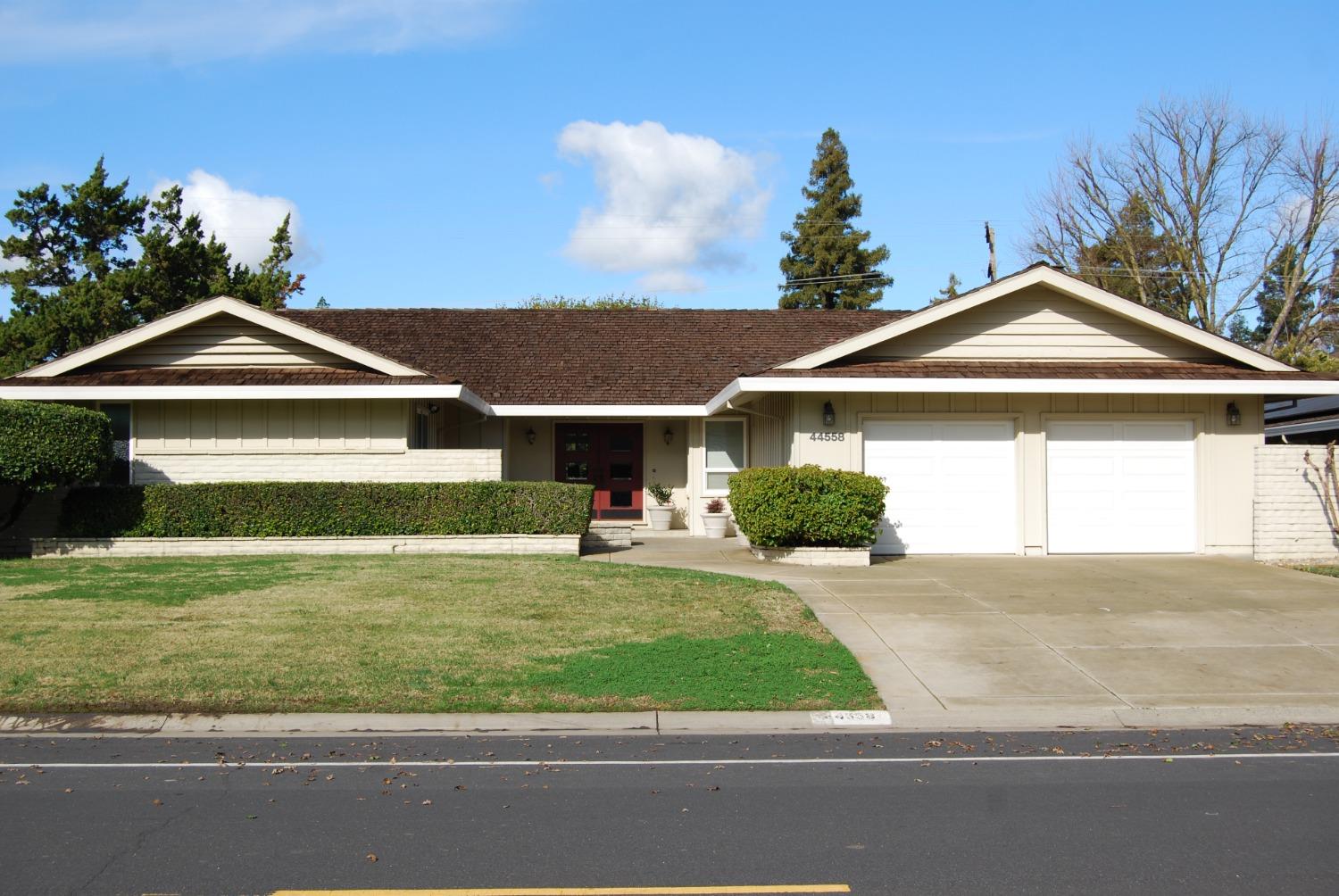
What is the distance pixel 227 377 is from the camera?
17812 millimetres

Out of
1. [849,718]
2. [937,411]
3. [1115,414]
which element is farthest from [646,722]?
[1115,414]

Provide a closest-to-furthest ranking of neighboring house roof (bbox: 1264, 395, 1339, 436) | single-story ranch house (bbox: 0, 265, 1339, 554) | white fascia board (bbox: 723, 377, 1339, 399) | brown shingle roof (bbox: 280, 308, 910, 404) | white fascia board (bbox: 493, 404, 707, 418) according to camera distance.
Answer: white fascia board (bbox: 723, 377, 1339, 399), single-story ranch house (bbox: 0, 265, 1339, 554), white fascia board (bbox: 493, 404, 707, 418), brown shingle roof (bbox: 280, 308, 910, 404), neighboring house roof (bbox: 1264, 395, 1339, 436)

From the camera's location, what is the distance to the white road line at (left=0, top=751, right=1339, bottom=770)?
7094mm

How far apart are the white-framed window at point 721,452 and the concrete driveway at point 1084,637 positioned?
5.88 m

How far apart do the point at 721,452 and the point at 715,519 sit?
188cm

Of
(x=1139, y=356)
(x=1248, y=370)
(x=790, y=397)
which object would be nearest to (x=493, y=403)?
(x=790, y=397)

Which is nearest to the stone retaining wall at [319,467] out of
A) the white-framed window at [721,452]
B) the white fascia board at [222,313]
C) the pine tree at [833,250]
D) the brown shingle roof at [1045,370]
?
the white fascia board at [222,313]

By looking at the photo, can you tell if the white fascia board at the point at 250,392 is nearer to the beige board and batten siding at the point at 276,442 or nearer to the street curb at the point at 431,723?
the beige board and batten siding at the point at 276,442

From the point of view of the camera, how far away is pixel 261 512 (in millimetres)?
16938

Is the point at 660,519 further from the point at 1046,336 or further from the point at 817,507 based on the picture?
the point at 1046,336

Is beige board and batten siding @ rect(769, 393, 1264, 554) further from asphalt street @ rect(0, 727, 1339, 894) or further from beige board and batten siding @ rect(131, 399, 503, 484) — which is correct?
asphalt street @ rect(0, 727, 1339, 894)

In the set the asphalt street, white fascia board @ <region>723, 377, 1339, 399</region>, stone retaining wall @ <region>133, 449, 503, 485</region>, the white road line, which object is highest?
white fascia board @ <region>723, 377, 1339, 399</region>

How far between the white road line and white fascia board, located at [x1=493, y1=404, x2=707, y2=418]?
13.6 m

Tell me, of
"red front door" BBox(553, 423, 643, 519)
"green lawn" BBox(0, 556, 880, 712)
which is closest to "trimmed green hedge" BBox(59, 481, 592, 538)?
"green lawn" BBox(0, 556, 880, 712)
